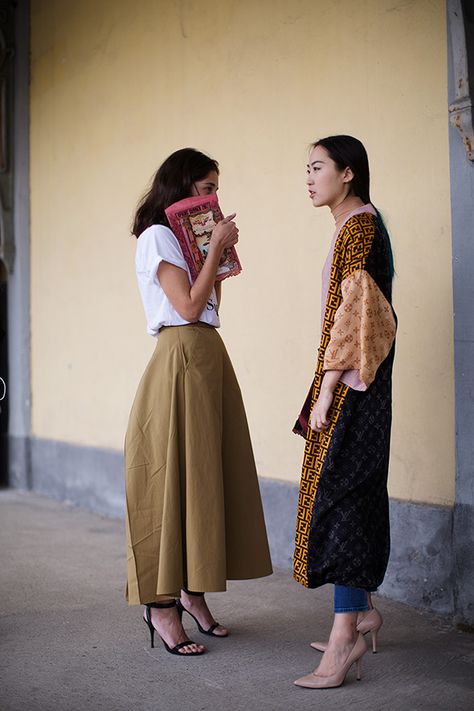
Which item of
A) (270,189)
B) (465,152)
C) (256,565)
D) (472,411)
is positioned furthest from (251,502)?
(270,189)

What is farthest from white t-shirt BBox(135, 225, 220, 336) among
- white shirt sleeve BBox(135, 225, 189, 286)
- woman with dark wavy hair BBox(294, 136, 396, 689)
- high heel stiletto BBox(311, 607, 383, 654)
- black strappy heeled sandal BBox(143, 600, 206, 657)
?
high heel stiletto BBox(311, 607, 383, 654)

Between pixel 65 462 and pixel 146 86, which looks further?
pixel 65 462

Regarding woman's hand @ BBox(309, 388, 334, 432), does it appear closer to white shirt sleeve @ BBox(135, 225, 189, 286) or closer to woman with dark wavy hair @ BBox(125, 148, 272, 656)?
woman with dark wavy hair @ BBox(125, 148, 272, 656)

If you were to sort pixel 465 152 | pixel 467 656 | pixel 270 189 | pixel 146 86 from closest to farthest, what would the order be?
pixel 467 656 → pixel 465 152 → pixel 270 189 → pixel 146 86

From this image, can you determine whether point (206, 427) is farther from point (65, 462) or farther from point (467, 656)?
point (65, 462)

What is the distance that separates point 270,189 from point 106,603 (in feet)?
6.84

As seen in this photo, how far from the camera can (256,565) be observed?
318cm

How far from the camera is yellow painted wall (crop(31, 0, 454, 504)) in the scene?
142 inches

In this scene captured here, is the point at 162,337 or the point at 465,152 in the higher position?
the point at 465,152

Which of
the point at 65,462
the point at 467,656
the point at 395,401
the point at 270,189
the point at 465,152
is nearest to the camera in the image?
the point at 467,656

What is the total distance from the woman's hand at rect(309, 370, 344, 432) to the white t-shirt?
587 mm

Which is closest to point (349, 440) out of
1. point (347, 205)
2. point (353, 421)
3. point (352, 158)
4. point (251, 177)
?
point (353, 421)

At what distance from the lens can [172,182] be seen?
3.16 metres

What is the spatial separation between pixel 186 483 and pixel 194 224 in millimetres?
864
